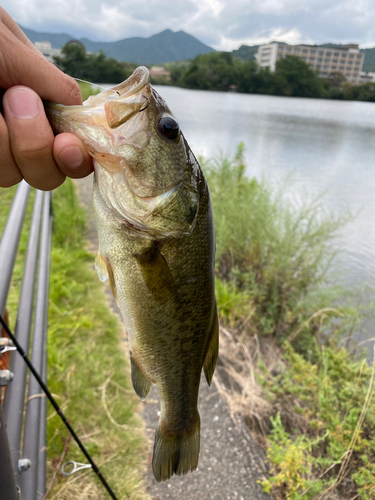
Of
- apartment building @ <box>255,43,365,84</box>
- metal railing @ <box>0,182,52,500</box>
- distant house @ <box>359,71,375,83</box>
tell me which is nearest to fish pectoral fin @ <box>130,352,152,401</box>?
metal railing @ <box>0,182,52,500</box>

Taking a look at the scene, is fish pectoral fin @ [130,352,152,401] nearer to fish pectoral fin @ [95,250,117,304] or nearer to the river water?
fish pectoral fin @ [95,250,117,304]

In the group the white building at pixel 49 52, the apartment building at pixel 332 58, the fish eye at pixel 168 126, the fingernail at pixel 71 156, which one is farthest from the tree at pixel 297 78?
the fingernail at pixel 71 156

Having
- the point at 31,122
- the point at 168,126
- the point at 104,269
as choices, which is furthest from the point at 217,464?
the point at 31,122

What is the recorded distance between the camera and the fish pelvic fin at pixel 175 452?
1249mm

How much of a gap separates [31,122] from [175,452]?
122 centimetres

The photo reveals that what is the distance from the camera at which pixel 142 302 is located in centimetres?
114

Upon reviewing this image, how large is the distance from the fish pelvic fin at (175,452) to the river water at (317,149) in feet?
9.83

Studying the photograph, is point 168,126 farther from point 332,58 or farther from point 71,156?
point 332,58

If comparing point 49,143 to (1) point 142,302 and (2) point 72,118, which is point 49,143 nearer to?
(2) point 72,118

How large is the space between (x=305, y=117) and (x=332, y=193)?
409 inches

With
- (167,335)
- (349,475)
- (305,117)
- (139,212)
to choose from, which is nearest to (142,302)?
(167,335)

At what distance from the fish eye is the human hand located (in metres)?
0.24

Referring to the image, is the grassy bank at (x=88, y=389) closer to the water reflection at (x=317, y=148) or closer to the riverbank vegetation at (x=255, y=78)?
the water reflection at (x=317, y=148)

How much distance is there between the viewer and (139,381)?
128 centimetres
